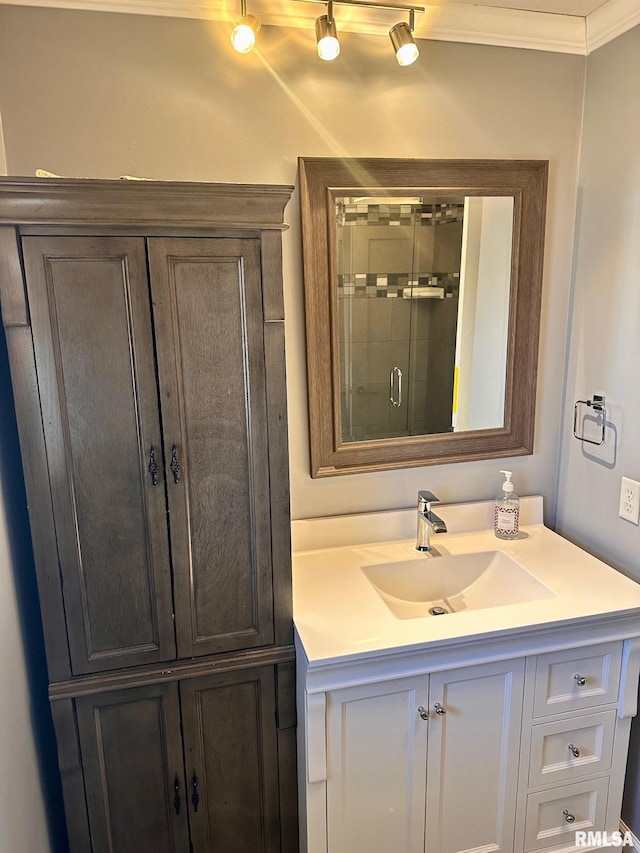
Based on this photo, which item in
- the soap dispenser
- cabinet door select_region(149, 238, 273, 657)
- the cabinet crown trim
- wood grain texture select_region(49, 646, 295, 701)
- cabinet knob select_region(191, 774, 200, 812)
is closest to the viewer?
the cabinet crown trim

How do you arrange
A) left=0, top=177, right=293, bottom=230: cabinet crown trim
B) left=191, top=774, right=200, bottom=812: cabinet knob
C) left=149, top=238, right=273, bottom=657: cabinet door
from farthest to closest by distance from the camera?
left=191, top=774, right=200, bottom=812: cabinet knob < left=149, top=238, right=273, bottom=657: cabinet door < left=0, top=177, right=293, bottom=230: cabinet crown trim

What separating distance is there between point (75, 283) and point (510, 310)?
4.13 feet

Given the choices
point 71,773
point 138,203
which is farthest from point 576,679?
point 138,203

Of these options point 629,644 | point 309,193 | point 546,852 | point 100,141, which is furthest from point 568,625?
point 100,141

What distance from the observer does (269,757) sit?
4.85ft

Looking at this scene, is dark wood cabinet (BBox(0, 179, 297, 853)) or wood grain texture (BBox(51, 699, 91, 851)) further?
wood grain texture (BBox(51, 699, 91, 851))

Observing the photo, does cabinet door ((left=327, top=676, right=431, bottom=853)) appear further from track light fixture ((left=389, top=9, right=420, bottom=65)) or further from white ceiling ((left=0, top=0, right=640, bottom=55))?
white ceiling ((left=0, top=0, right=640, bottom=55))

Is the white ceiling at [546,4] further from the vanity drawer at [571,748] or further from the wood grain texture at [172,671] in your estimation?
the vanity drawer at [571,748]

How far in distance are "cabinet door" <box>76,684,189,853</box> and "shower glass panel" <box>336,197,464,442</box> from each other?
872 mm

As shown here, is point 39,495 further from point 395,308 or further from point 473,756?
point 473,756

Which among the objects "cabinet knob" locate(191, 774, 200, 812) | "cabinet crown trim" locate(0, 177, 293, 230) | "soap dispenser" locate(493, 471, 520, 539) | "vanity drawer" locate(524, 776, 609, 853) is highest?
"cabinet crown trim" locate(0, 177, 293, 230)

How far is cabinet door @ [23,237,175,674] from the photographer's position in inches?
45.8

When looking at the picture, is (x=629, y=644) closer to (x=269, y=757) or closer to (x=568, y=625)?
(x=568, y=625)

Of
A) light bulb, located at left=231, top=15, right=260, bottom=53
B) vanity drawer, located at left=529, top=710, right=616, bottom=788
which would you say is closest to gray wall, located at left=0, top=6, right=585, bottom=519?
light bulb, located at left=231, top=15, right=260, bottom=53
